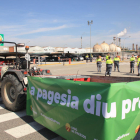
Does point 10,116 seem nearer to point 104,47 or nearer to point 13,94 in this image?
point 13,94

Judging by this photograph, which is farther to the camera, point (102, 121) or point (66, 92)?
point (66, 92)

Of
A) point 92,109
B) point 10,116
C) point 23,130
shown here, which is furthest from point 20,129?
point 92,109

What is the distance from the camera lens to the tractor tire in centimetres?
484

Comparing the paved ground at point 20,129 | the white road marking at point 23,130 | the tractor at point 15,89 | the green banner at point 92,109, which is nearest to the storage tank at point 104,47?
the tractor at point 15,89

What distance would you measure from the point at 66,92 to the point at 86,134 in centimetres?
82

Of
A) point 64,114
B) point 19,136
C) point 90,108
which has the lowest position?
point 19,136

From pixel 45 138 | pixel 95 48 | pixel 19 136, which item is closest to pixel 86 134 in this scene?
pixel 45 138

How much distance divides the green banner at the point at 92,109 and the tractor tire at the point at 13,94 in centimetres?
148

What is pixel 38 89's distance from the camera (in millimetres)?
3900

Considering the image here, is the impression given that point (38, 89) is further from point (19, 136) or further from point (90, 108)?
point (90, 108)

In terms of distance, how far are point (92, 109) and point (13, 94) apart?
3.25 meters

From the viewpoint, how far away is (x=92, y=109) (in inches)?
106

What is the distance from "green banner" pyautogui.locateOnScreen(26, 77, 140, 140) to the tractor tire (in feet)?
4.86

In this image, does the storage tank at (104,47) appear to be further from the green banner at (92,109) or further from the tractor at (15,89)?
the green banner at (92,109)
